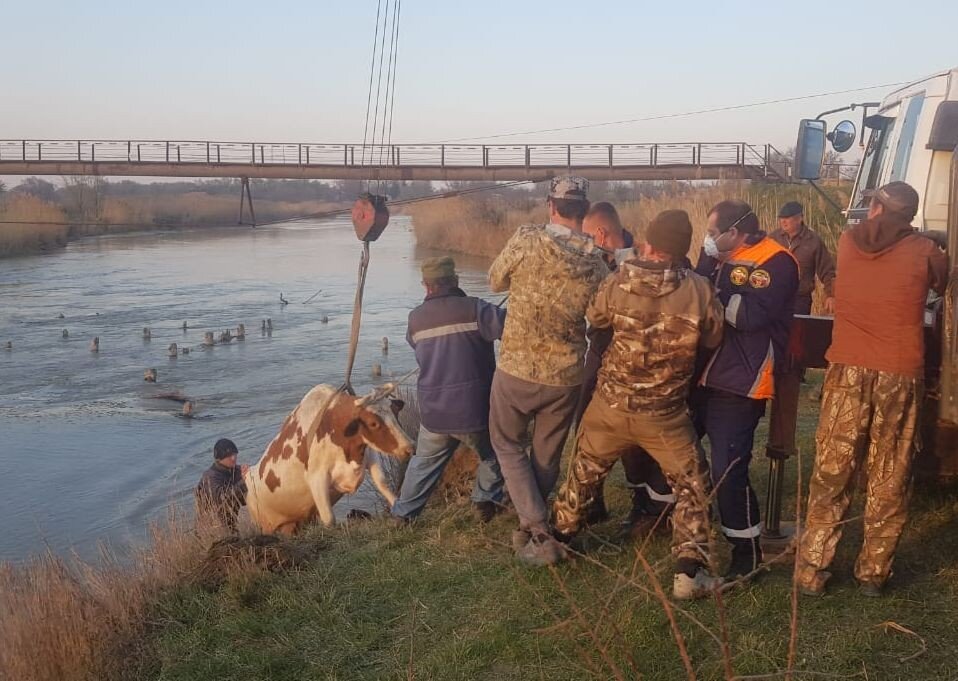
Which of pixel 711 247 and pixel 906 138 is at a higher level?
pixel 906 138

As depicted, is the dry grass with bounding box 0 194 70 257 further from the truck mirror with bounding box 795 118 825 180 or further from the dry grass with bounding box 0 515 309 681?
the truck mirror with bounding box 795 118 825 180

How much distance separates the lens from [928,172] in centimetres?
609

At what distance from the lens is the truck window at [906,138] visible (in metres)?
6.46

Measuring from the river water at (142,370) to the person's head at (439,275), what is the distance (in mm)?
3848

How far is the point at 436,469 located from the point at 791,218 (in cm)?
522

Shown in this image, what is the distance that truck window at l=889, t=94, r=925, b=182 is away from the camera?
6461 mm

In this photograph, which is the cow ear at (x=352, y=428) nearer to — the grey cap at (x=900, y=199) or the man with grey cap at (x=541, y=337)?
the man with grey cap at (x=541, y=337)

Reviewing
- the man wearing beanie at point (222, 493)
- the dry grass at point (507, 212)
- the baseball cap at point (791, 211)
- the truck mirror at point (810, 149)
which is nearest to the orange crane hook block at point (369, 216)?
the man wearing beanie at point (222, 493)

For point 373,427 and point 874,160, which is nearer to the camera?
point 373,427

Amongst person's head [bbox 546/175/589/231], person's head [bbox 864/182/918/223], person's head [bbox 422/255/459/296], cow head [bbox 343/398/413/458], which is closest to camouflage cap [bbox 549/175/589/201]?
person's head [bbox 546/175/589/231]

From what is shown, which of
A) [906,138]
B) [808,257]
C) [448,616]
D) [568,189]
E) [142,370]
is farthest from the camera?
[142,370]

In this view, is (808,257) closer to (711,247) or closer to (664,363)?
(711,247)

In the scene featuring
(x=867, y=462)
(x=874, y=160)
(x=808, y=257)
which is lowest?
(x=867, y=462)

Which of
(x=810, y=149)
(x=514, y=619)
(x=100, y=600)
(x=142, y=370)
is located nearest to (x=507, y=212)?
(x=142, y=370)
